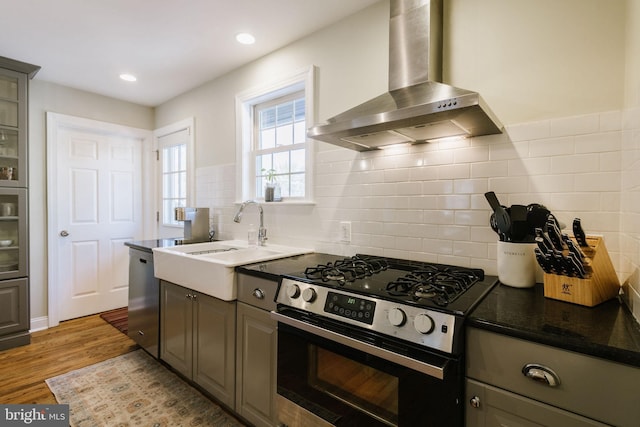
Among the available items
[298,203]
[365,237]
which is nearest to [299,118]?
[298,203]

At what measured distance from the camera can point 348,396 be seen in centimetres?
123

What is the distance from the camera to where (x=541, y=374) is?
862 mm

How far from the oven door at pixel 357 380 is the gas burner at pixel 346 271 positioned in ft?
0.69

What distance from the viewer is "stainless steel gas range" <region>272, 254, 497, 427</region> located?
39.1 inches

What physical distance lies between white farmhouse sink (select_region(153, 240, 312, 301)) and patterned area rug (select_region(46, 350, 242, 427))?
75cm

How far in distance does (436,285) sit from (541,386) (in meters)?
0.45

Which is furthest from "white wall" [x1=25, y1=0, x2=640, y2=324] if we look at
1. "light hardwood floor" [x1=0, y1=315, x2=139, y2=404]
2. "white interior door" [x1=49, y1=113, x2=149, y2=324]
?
"white interior door" [x1=49, y1=113, x2=149, y2=324]

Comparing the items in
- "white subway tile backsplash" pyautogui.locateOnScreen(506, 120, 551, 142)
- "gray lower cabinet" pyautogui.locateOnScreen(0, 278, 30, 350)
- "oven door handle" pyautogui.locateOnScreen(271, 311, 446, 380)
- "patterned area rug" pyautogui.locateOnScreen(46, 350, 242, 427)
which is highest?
"white subway tile backsplash" pyautogui.locateOnScreen(506, 120, 551, 142)

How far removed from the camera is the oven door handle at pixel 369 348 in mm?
967

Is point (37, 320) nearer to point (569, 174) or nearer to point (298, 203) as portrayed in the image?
point (298, 203)

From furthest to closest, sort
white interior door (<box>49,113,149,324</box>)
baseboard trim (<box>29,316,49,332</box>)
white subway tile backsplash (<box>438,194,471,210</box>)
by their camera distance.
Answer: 1. white interior door (<box>49,113,149,324</box>)
2. baseboard trim (<box>29,316,49,332</box>)
3. white subway tile backsplash (<box>438,194,471,210</box>)

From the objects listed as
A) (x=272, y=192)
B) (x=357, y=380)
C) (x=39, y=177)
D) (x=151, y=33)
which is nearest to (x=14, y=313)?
(x=39, y=177)

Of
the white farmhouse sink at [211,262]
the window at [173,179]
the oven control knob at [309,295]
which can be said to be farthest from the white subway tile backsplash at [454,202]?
the window at [173,179]

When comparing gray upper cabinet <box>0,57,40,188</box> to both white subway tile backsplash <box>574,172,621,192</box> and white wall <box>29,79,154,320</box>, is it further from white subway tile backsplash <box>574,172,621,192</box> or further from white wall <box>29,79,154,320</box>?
white subway tile backsplash <box>574,172,621,192</box>
